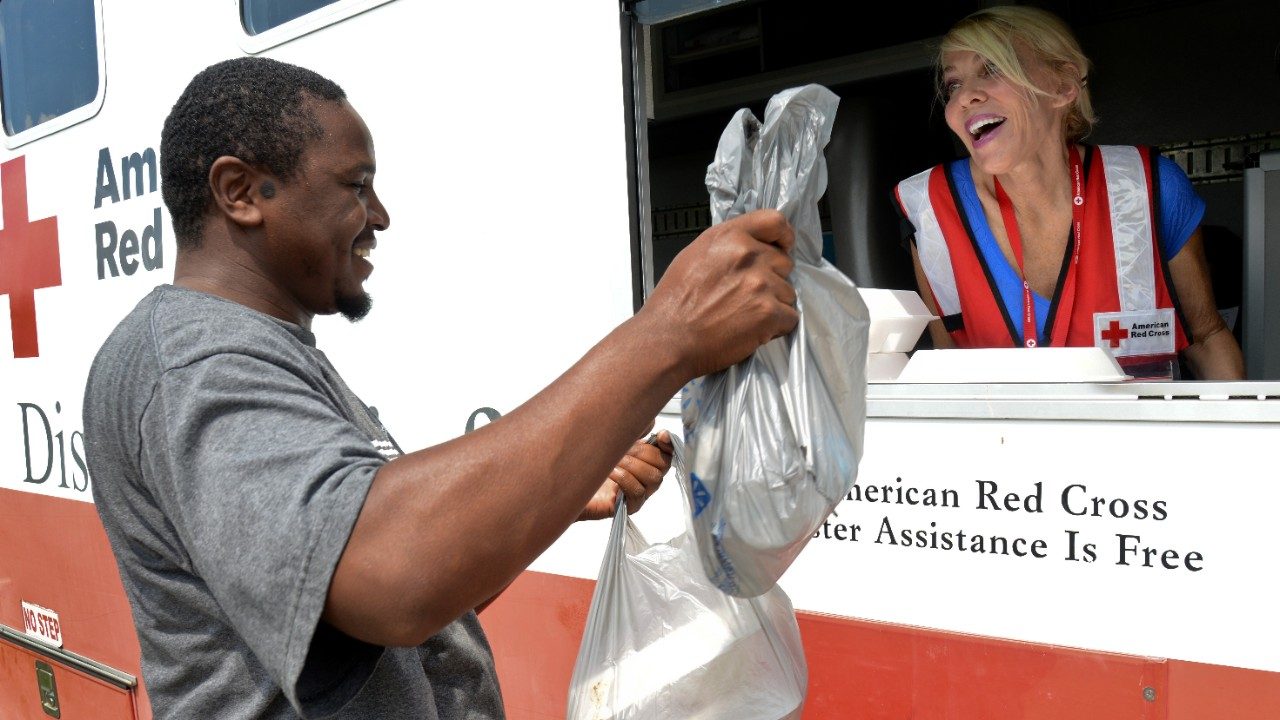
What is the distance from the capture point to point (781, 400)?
110 cm

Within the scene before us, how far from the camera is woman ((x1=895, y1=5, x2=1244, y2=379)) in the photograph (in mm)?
1893

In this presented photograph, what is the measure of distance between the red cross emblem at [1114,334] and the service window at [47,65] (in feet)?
8.70

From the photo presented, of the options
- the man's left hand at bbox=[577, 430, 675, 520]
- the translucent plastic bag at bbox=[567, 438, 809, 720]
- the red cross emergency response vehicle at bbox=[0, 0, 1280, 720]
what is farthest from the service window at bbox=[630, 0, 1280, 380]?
the translucent plastic bag at bbox=[567, 438, 809, 720]

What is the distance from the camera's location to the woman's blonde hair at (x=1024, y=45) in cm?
201

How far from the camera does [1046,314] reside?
1.89 meters

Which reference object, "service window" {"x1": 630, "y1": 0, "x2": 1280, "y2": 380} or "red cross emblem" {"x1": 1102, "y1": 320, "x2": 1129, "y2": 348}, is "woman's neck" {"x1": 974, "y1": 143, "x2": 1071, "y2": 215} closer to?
"red cross emblem" {"x1": 1102, "y1": 320, "x2": 1129, "y2": 348}

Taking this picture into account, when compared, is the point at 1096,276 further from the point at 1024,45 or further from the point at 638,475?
the point at 638,475

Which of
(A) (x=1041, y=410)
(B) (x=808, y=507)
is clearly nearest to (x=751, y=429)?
(B) (x=808, y=507)

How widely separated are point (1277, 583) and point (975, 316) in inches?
31.2

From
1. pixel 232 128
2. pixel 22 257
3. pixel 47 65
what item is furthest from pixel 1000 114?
pixel 22 257

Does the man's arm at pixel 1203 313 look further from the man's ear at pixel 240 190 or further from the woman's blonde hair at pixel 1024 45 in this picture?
the man's ear at pixel 240 190

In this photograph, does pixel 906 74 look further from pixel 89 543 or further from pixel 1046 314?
pixel 89 543

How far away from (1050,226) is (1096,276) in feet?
0.43

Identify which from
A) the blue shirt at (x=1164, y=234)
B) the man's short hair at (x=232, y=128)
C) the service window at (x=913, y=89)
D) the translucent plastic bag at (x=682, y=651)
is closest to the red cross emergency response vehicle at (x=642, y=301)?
the service window at (x=913, y=89)
